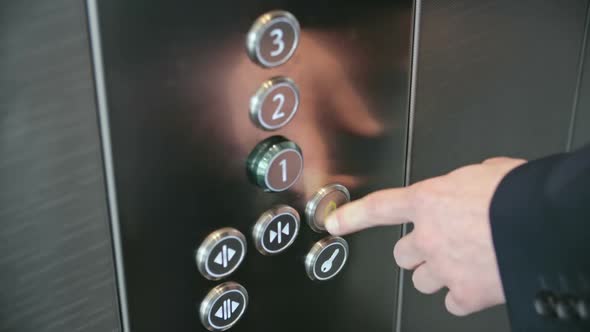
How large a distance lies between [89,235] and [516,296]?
30 centimetres

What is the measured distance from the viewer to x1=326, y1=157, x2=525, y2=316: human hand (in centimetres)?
47

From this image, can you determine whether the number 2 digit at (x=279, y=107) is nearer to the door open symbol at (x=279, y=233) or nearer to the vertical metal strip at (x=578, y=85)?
the door open symbol at (x=279, y=233)

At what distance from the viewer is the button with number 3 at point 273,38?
16.1 inches

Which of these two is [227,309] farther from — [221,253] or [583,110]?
[583,110]

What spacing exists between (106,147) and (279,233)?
6.4 inches

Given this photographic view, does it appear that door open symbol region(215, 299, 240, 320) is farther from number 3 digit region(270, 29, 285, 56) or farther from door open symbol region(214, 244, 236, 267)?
number 3 digit region(270, 29, 285, 56)

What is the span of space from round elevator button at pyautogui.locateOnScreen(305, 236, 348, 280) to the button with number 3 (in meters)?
0.17

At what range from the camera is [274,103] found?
435mm

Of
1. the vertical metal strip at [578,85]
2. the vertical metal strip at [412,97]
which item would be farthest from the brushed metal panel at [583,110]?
the vertical metal strip at [412,97]

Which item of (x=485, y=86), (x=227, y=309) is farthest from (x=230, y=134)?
(x=485, y=86)

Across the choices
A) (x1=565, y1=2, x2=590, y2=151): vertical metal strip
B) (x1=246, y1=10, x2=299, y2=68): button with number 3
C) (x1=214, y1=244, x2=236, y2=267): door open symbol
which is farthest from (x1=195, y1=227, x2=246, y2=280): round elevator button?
(x1=565, y1=2, x2=590, y2=151): vertical metal strip

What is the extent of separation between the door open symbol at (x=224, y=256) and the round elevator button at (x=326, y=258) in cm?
9

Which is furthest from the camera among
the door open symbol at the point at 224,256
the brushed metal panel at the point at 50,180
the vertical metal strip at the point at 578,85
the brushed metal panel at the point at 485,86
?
the vertical metal strip at the point at 578,85

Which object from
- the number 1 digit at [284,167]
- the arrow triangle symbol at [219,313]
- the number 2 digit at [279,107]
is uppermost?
the number 2 digit at [279,107]
